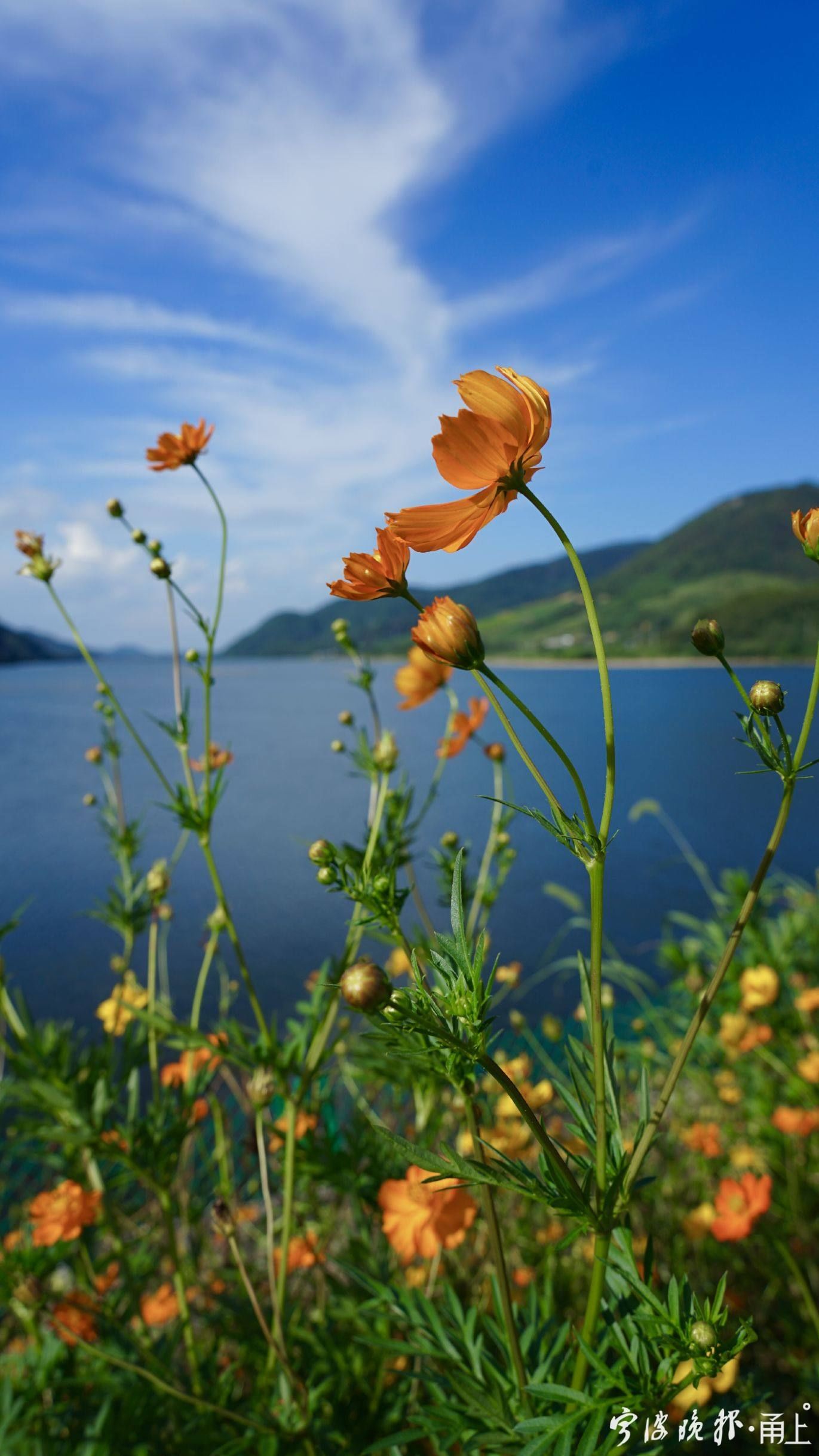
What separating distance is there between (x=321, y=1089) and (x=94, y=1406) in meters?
0.40

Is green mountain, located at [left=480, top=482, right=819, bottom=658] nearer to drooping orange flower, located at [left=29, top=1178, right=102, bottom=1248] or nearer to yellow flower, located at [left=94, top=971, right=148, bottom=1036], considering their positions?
yellow flower, located at [left=94, top=971, right=148, bottom=1036]

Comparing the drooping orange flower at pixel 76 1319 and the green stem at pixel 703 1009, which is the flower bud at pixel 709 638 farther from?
the drooping orange flower at pixel 76 1319

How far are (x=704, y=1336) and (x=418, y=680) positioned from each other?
0.79 meters

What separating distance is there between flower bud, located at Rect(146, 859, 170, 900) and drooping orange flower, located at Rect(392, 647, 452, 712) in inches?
15.6

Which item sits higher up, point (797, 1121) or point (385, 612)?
point (385, 612)

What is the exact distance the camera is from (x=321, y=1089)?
980 mm

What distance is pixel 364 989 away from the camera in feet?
1.35

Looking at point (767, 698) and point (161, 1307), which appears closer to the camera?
point (767, 698)

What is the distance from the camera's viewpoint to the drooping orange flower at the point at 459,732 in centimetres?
112

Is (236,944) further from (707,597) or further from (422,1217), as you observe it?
(707,597)

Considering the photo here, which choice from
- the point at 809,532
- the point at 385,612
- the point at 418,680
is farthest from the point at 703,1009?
the point at 385,612

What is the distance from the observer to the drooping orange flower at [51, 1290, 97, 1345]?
915mm

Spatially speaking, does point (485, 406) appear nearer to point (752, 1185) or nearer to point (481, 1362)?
point (481, 1362)

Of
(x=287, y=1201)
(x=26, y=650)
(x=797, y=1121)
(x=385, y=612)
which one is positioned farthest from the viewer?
(x=385, y=612)
